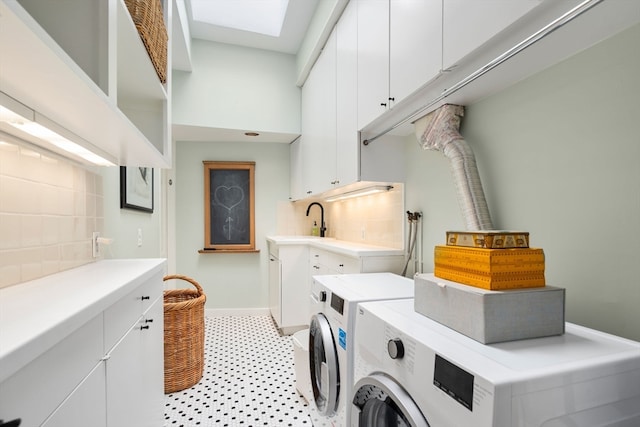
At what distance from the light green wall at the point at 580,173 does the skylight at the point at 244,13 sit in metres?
2.31

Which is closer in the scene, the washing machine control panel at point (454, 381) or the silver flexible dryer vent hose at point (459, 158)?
the washing machine control panel at point (454, 381)

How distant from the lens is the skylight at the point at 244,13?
2814 millimetres

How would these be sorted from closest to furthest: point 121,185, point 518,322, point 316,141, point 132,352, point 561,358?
1. point 561,358
2. point 518,322
3. point 132,352
4. point 121,185
5. point 316,141

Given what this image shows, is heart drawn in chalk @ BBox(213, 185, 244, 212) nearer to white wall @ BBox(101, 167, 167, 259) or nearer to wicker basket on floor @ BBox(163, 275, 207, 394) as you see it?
white wall @ BBox(101, 167, 167, 259)

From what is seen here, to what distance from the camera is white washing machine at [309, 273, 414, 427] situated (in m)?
1.26

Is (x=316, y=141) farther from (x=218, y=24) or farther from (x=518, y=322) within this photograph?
(x=518, y=322)

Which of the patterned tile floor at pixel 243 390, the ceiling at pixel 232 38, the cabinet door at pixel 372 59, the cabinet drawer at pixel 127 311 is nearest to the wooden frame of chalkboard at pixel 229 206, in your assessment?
the ceiling at pixel 232 38

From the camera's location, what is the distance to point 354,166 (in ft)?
6.97

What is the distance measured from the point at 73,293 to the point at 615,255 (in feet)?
5.21

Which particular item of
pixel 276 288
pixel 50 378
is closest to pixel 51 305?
pixel 50 378

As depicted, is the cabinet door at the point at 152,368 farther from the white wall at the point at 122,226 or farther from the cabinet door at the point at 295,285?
the cabinet door at the point at 295,285

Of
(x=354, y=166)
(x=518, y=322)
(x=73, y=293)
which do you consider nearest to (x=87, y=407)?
(x=73, y=293)

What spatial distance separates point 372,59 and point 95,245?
177 centimetres

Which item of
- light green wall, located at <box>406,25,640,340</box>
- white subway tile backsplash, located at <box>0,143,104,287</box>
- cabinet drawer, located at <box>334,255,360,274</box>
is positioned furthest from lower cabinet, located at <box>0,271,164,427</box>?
light green wall, located at <box>406,25,640,340</box>
